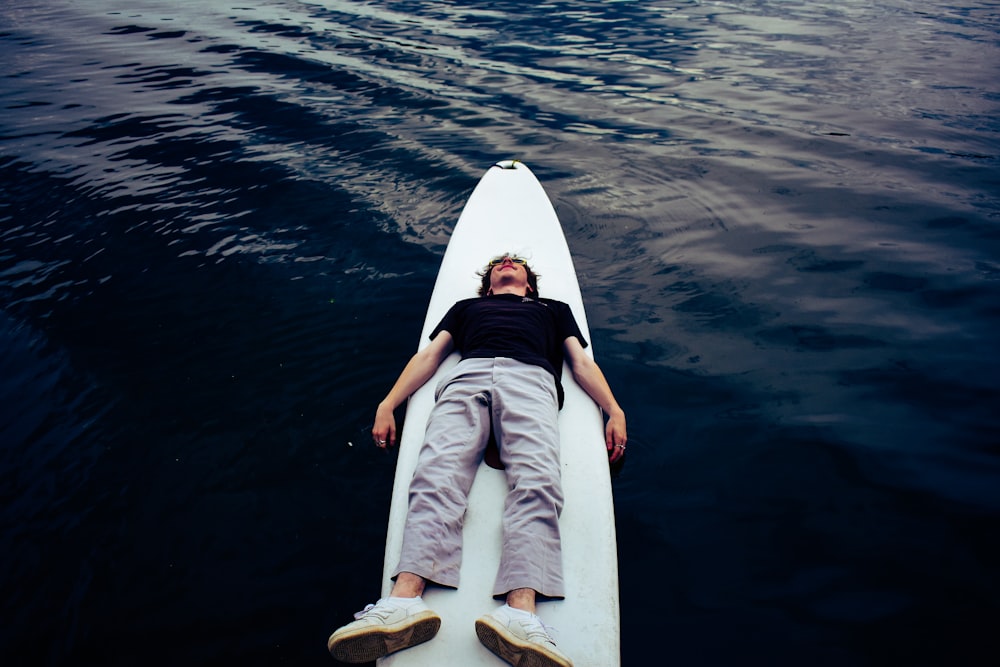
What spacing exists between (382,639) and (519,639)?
51cm

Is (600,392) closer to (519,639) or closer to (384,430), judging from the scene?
(384,430)

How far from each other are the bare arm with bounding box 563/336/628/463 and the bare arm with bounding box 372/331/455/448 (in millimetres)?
802

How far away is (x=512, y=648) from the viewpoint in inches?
85.2

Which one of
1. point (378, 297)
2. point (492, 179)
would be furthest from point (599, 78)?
point (378, 297)

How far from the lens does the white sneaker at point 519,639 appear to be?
212cm

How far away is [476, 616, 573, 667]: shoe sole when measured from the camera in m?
2.11

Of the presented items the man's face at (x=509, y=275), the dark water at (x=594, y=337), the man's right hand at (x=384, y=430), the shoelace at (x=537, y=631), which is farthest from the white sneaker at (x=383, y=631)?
the man's face at (x=509, y=275)

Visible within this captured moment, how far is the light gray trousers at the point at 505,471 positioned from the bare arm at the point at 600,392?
0.31 m

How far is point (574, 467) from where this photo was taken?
319 centimetres

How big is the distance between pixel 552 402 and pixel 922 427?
8.12 ft

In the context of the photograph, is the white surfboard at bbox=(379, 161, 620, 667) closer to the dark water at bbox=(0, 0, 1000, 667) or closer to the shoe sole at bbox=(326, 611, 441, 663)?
the shoe sole at bbox=(326, 611, 441, 663)

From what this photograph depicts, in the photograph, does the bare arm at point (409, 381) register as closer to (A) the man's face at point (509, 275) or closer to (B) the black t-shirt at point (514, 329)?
(B) the black t-shirt at point (514, 329)

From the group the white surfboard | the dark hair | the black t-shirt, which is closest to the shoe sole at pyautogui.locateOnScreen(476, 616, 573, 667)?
the white surfboard

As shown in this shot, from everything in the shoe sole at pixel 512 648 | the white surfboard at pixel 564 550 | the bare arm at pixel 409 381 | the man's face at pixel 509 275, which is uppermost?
the man's face at pixel 509 275
